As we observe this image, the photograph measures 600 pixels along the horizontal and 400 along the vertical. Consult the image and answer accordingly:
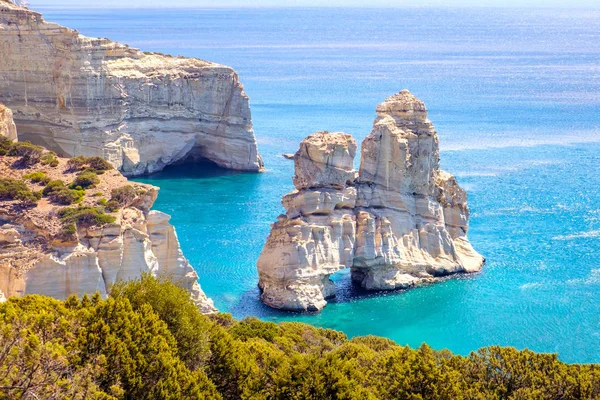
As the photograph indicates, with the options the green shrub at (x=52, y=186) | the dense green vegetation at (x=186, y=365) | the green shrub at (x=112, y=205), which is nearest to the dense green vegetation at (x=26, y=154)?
the green shrub at (x=52, y=186)

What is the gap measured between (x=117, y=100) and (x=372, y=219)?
105 feet

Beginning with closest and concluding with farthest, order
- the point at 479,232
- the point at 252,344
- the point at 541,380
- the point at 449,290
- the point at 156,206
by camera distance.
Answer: the point at 541,380
the point at 252,344
the point at 449,290
the point at 479,232
the point at 156,206

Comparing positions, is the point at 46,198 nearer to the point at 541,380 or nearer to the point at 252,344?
the point at 252,344

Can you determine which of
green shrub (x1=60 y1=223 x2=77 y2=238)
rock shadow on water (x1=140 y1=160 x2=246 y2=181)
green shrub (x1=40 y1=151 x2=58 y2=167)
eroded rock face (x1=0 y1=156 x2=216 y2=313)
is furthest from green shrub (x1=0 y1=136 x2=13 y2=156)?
rock shadow on water (x1=140 y1=160 x2=246 y2=181)

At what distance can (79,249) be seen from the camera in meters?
37.7

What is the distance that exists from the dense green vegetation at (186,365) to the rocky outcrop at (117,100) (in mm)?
45790

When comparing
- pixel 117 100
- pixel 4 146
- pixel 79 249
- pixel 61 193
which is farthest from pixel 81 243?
pixel 117 100

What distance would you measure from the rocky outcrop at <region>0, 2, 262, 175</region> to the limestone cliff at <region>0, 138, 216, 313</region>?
31727 millimetres

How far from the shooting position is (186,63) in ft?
274

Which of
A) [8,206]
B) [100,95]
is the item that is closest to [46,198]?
[8,206]

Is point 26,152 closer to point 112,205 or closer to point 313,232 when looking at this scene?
point 112,205

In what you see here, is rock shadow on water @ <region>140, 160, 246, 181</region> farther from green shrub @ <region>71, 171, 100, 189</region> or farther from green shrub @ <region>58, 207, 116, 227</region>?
green shrub @ <region>58, 207, 116, 227</region>

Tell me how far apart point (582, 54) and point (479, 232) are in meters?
145

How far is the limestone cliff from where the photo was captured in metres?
36.8
